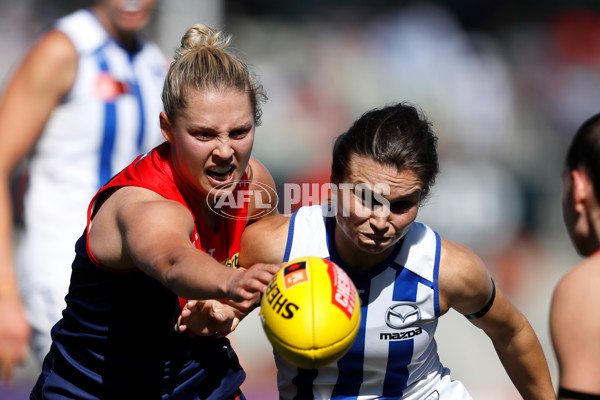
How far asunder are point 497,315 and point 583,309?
92 centimetres

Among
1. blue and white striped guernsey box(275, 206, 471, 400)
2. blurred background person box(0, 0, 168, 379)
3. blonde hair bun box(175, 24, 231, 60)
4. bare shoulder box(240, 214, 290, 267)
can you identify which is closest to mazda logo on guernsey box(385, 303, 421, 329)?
blue and white striped guernsey box(275, 206, 471, 400)

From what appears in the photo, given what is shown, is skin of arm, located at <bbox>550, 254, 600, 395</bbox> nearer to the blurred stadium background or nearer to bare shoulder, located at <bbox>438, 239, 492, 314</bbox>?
bare shoulder, located at <bbox>438, 239, 492, 314</bbox>

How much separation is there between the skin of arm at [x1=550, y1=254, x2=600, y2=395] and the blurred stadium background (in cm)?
445

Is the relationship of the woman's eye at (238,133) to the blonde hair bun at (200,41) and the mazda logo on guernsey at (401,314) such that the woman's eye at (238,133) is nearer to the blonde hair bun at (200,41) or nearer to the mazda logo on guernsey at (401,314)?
the blonde hair bun at (200,41)

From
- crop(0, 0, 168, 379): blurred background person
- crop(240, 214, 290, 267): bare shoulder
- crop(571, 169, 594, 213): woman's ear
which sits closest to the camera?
crop(571, 169, 594, 213): woman's ear

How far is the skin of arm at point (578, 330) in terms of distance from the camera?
2.17 m

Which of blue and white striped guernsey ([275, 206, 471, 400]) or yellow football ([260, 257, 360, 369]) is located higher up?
yellow football ([260, 257, 360, 369])

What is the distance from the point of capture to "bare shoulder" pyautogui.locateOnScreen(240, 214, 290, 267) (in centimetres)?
293

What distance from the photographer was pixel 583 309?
2188 millimetres

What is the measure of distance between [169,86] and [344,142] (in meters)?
0.68

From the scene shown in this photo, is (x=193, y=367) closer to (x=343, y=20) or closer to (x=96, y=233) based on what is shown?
(x=96, y=233)

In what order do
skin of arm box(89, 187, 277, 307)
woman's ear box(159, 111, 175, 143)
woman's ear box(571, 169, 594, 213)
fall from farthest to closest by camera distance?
woman's ear box(159, 111, 175, 143) < woman's ear box(571, 169, 594, 213) < skin of arm box(89, 187, 277, 307)

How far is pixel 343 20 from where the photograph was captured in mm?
7184

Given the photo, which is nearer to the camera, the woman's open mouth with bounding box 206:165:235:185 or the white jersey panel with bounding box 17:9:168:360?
the woman's open mouth with bounding box 206:165:235:185
